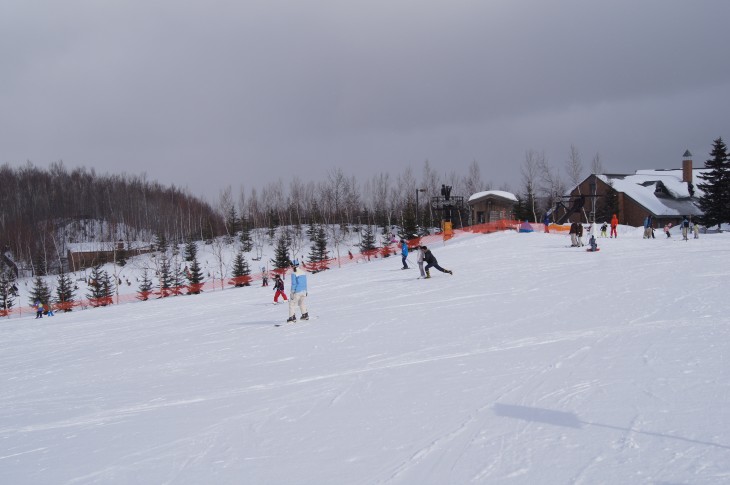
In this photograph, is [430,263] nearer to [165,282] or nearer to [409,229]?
[409,229]

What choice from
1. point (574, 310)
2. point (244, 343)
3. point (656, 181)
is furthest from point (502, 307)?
point (656, 181)

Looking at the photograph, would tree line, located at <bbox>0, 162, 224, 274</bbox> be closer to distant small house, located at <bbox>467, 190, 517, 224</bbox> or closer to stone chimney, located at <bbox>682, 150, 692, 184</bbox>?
distant small house, located at <bbox>467, 190, 517, 224</bbox>

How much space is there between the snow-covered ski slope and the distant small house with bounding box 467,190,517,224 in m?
36.4

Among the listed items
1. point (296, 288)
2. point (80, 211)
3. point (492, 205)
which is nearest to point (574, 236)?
point (296, 288)

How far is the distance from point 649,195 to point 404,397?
202 ft

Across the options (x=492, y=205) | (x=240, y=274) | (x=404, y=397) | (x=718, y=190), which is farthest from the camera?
(x=492, y=205)

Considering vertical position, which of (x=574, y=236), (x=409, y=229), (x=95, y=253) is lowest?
(x=574, y=236)

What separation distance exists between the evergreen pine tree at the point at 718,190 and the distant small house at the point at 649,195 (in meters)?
5.26

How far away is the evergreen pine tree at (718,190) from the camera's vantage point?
48438 mm

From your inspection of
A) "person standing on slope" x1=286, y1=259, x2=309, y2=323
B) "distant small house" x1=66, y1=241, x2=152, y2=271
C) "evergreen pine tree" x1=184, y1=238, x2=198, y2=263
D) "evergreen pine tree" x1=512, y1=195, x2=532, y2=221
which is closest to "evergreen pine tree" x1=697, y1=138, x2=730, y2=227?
"evergreen pine tree" x1=512, y1=195, x2=532, y2=221

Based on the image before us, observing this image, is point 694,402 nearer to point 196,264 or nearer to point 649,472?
point 649,472

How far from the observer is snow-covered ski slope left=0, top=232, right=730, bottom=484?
5082 mm

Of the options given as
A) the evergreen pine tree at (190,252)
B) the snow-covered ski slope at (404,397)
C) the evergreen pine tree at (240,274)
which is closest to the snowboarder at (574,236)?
the snow-covered ski slope at (404,397)

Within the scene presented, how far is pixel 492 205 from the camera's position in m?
53.3
